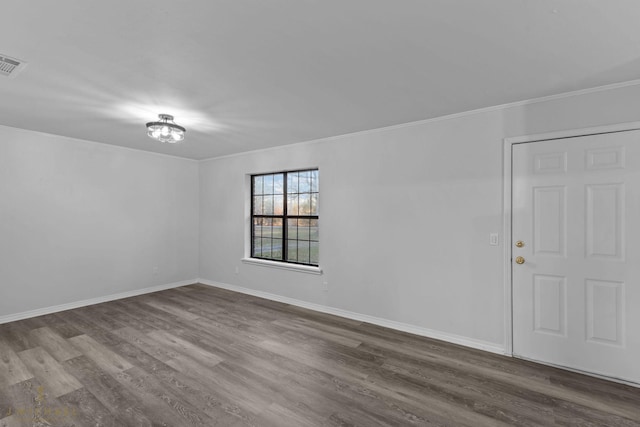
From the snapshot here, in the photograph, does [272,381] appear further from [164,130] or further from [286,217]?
[286,217]

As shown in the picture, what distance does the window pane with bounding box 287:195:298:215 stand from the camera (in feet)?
15.8

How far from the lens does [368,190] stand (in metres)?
3.82

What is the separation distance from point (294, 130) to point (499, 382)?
3353 mm

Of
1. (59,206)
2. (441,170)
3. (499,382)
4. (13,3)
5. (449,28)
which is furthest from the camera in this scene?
(59,206)

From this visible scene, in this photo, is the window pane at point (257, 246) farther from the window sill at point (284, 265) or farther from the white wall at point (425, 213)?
the white wall at point (425, 213)

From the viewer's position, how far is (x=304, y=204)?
4.72m

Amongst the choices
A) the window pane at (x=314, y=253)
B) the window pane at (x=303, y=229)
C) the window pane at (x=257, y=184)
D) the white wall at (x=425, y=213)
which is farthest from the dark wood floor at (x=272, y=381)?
the window pane at (x=257, y=184)

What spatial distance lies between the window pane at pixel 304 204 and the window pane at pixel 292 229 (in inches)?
7.5

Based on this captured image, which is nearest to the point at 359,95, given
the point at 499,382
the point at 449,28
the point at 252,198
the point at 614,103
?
the point at 449,28

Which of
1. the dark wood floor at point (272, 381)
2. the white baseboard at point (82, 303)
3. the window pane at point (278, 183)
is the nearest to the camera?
the dark wood floor at point (272, 381)

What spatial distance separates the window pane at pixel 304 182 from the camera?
4.67 meters

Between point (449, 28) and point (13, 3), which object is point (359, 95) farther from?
point (13, 3)

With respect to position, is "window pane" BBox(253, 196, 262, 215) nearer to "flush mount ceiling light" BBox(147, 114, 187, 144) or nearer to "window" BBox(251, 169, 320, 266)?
"window" BBox(251, 169, 320, 266)

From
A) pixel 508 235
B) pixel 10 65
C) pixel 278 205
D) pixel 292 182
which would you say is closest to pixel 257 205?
pixel 278 205
